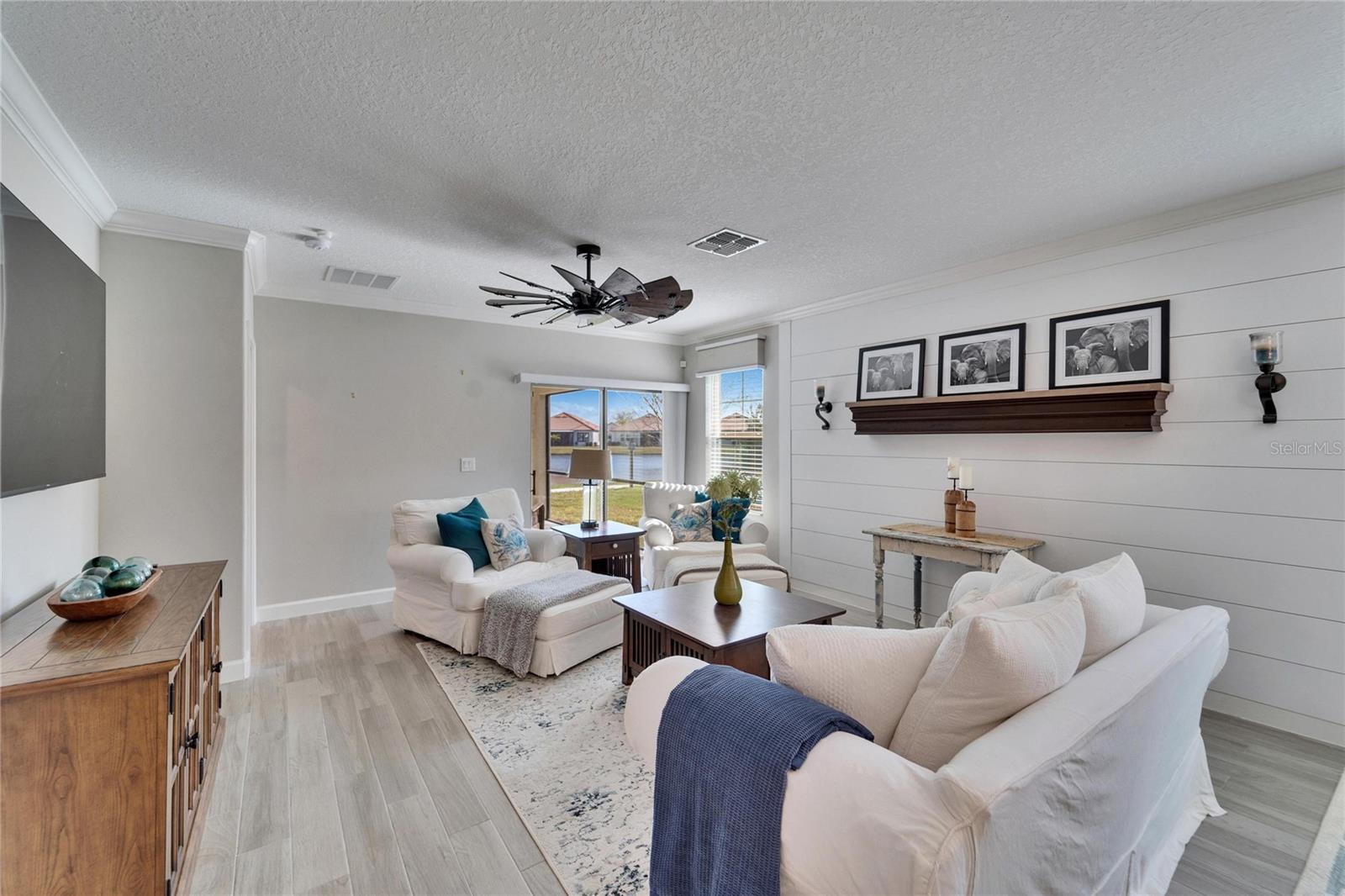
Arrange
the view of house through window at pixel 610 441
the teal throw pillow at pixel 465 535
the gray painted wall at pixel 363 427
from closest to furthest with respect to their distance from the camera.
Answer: the teal throw pillow at pixel 465 535 < the gray painted wall at pixel 363 427 < the view of house through window at pixel 610 441

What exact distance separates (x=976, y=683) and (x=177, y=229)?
409 centimetres

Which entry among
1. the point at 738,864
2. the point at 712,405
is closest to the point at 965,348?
the point at 712,405

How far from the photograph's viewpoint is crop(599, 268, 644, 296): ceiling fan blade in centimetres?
295

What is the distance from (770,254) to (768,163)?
47.7 inches

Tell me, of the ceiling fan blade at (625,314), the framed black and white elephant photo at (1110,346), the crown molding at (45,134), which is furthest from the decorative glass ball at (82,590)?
the framed black and white elephant photo at (1110,346)

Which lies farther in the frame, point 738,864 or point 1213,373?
point 1213,373

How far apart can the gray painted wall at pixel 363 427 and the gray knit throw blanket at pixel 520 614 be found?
182cm

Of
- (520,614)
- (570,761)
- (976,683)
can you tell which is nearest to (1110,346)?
(976,683)

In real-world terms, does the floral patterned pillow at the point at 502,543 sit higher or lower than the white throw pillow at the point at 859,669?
lower

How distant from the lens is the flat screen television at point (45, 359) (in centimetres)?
164

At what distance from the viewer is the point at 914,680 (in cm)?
132

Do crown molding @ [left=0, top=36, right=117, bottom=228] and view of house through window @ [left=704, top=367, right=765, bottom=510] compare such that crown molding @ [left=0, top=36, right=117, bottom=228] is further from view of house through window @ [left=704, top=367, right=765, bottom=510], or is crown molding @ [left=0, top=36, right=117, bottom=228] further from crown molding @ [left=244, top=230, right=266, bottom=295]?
view of house through window @ [left=704, top=367, right=765, bottom=510]

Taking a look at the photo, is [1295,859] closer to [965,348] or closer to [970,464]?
[970,464]

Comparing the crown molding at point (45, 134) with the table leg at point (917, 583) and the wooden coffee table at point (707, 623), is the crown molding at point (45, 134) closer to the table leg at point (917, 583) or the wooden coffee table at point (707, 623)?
the wooden coffee table at point (707, 623)
